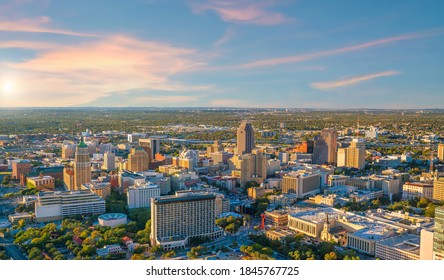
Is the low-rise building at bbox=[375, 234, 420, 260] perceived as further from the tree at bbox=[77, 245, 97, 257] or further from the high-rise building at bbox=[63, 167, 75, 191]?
the high-rise building at bbox=[63, 167, 75, 191]

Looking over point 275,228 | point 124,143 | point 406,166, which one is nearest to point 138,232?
point 275,228

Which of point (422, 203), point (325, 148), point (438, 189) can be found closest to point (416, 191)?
point (438, 189)

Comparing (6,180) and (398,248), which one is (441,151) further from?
(6,180)

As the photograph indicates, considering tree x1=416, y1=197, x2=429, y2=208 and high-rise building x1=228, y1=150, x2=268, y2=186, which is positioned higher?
high-rise building x1=228, y1=150, x2=268, y2=186

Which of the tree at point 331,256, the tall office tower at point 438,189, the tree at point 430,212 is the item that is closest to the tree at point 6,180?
the tree at point 331,256

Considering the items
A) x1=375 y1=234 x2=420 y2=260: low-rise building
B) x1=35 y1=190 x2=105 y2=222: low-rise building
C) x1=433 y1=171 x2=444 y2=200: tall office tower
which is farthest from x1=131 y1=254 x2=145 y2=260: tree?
x1=433 y1=171 x2=444 y2=200: tall office tower

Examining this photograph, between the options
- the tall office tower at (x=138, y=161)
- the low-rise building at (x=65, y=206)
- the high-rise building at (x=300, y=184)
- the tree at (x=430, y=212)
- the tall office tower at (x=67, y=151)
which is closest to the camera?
the tree at (x=430, y=212)

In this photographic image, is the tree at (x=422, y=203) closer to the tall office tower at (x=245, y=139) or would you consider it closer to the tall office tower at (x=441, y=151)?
the tall office tower at (x=441, y=151)
